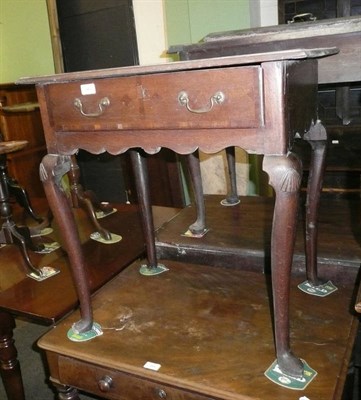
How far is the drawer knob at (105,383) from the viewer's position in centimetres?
97

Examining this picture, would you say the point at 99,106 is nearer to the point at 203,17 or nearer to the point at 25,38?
the point at 203,17

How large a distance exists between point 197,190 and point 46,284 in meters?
0.60

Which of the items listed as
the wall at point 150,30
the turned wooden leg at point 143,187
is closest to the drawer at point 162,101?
the turned wooden leg at point 143,187

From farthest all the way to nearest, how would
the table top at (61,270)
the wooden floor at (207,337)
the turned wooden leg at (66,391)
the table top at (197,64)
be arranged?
the table top at (61,270)
the turned wooden leg at (66,391)
the wooden floor at (207,337)
the table top at (197,64)

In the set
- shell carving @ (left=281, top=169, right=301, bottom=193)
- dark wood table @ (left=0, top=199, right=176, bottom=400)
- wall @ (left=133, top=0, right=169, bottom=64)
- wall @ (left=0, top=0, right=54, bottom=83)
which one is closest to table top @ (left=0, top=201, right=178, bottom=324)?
dark wood table @ (left=0, top=199, right=176, bottom=400)

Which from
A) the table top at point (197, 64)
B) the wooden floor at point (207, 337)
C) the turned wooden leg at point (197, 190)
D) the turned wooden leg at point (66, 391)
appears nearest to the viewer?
the table top at point (197, 64)

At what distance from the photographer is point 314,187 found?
3.62ft

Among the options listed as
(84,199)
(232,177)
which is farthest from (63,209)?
(232,177)

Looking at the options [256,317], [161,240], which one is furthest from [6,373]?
[256,317]

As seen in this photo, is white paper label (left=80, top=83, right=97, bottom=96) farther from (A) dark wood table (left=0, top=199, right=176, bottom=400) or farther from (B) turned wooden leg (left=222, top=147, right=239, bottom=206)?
(B) turned wooden leg (left=222, top=147, right=239, bottom=206)

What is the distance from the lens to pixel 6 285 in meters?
1.38

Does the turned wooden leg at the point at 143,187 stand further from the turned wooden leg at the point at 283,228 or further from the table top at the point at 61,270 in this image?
the turned wooden leg at the point at 283,228

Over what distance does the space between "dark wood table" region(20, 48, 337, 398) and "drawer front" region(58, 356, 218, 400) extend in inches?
7.9

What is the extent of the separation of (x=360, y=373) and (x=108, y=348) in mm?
821
